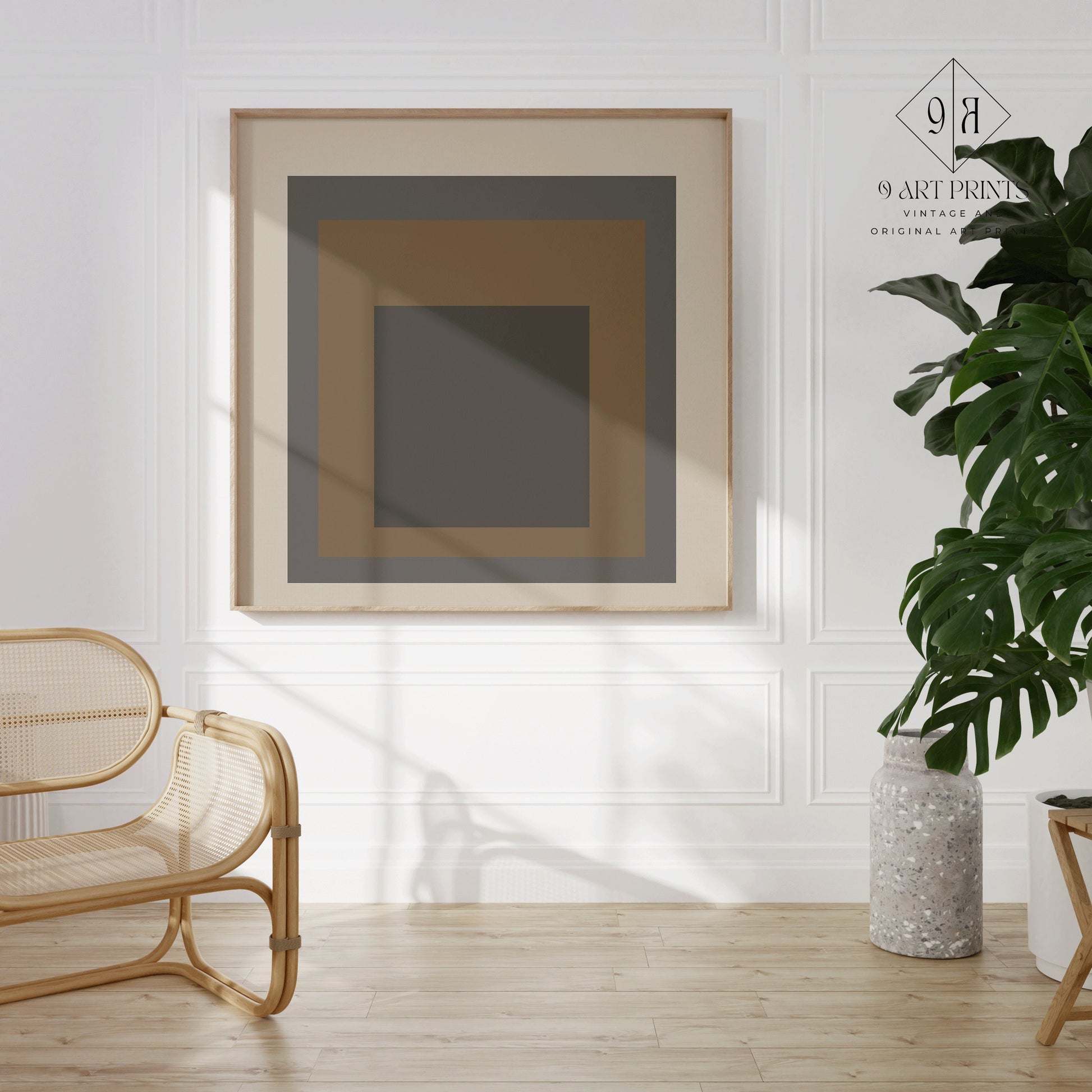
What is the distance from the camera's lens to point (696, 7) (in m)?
2.80

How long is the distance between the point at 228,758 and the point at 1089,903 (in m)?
1.84

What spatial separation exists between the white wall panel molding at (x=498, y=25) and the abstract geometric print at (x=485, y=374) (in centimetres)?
38

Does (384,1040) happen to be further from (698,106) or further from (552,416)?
(698,106)

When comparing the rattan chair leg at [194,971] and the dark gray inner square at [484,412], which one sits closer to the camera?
the rattan chair leg at [194,971]

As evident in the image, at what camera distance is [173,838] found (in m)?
2.12

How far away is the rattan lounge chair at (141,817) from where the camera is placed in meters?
1.89

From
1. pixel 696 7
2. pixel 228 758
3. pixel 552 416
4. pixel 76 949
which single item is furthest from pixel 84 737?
pixel 696 7

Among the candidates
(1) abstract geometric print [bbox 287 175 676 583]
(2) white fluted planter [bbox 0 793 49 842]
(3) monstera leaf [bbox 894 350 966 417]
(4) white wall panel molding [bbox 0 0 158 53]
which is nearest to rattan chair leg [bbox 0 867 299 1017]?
(2) white fluted planter [bbox 0 793 49 842]

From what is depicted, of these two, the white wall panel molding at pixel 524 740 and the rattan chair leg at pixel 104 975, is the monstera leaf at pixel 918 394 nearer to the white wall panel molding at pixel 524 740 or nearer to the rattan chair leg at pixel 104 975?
the white wall panel molding at pixel 524 740

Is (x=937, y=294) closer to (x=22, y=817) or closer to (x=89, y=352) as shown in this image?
(x=89, y=352)

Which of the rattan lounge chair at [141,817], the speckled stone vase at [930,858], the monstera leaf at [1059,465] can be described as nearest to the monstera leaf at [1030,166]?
the monstera leaf at [1059,465]

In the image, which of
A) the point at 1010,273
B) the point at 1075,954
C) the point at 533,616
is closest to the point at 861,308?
the point at 1010,273

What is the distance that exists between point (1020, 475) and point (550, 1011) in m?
1.45

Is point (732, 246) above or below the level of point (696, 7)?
below
